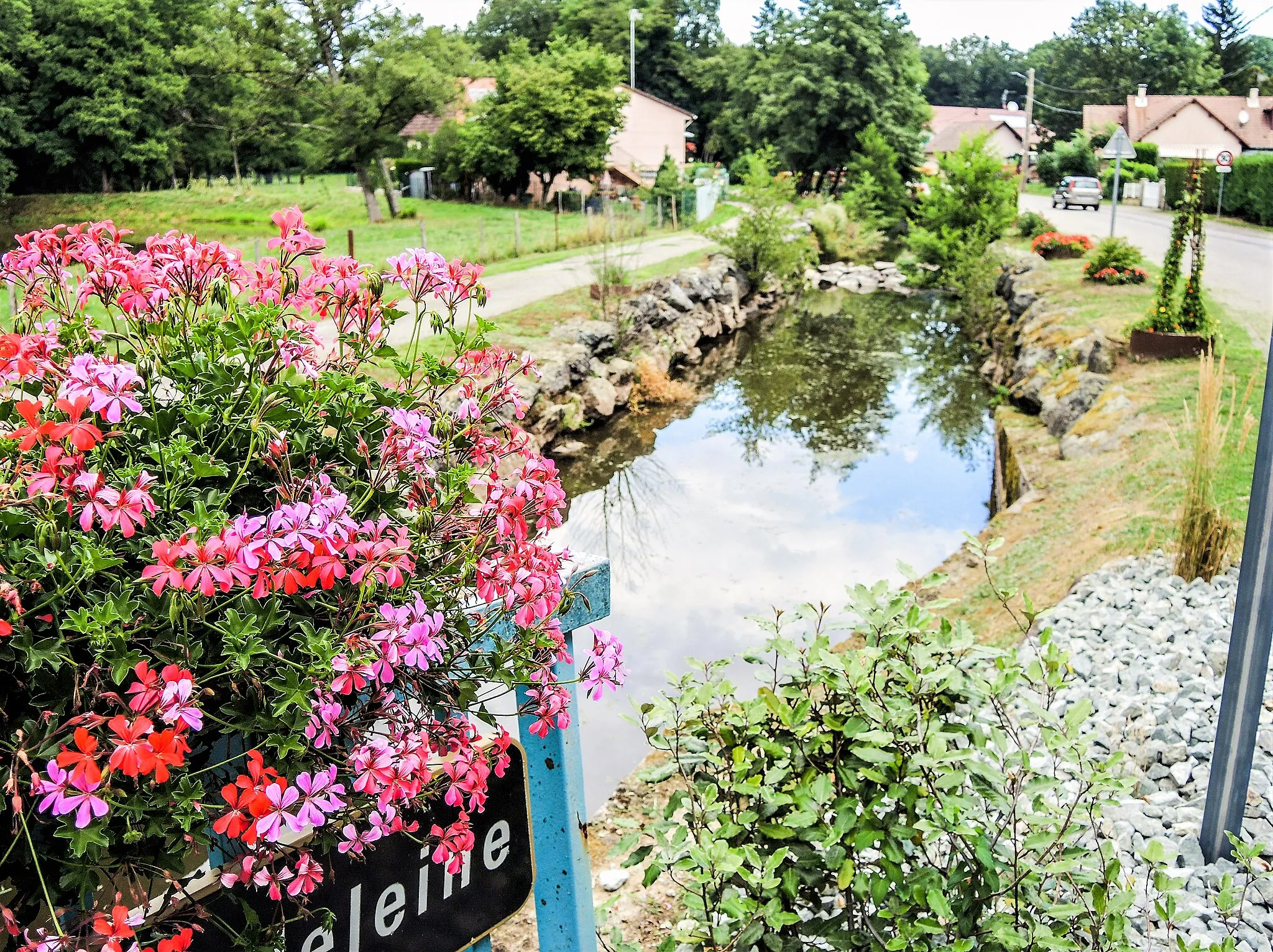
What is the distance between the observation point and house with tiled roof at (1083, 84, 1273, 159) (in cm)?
654

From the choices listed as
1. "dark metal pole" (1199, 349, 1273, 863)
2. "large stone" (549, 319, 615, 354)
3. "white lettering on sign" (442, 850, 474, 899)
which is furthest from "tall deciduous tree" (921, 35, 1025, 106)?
"white lettering on sign" (442, 850, 474, 899)

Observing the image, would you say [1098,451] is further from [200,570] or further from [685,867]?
[200,570]

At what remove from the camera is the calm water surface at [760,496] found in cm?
698

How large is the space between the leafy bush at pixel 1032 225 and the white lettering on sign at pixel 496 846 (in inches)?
906

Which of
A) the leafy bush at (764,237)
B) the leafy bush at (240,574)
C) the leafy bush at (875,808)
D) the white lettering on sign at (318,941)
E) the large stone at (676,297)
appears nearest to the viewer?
the leafy bush at (240,574)

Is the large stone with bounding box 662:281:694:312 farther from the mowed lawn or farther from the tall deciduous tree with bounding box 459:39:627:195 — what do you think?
the tall deciduous tree with bounding box 459:39:627:195

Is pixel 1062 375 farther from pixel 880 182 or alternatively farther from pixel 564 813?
pixel 880 182

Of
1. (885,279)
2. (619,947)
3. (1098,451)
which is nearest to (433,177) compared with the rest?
(885,279)

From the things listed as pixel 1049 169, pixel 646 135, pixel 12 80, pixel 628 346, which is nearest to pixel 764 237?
pixel 628 346

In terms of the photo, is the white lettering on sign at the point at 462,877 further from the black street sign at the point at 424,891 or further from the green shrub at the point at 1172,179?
the green shrub at the point at 1172,179

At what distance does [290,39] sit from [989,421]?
64.0ft

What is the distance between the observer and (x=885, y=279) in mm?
23438

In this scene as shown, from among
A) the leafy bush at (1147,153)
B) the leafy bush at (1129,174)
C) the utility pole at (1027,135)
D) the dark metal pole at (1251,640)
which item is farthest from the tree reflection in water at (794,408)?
the utility pole at (1027,135)

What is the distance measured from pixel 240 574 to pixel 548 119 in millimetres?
30822
